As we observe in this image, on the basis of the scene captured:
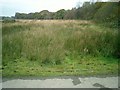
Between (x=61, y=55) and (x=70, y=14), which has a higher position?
(x=70, y=14)

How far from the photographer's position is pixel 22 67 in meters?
6.92

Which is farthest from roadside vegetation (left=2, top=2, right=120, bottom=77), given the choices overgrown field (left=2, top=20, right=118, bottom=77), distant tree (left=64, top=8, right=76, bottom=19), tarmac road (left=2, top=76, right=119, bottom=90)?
distant tree (left=64, top=8, right=76, bottom=19)

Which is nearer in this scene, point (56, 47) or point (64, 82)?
point (64, 82)

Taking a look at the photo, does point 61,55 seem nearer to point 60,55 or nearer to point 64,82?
point 60,55

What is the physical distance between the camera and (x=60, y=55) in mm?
8148

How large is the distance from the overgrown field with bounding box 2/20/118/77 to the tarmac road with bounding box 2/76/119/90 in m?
0.47

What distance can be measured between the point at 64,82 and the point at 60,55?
2.84m

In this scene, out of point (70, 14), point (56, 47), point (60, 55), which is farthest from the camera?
point (70, 14)

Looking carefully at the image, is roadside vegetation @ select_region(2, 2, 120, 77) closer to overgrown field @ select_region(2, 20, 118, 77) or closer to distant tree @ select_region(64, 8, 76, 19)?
overgrown field @ select_region(2, 20, 118, 77)

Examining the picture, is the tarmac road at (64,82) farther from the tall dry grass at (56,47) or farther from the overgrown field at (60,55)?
the tall dry grass at (56,47)

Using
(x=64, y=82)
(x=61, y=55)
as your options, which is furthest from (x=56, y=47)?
(x=64, y=82)

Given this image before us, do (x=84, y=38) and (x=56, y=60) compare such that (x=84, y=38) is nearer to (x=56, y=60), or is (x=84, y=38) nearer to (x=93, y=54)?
(x=93, y=54)

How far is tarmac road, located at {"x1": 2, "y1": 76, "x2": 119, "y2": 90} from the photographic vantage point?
5107mm

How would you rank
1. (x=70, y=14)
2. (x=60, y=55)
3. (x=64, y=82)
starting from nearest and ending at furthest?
1. (x=64, y=82)
2. (x=60, y=55)
3. (x=70, y=14)
